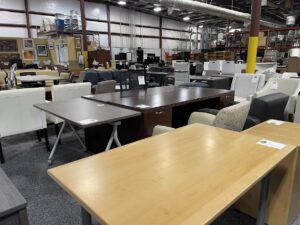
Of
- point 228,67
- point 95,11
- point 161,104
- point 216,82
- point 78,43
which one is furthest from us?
point 95,11

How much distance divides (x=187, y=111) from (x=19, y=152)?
258 centimetres

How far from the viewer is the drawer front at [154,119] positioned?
2.45 m

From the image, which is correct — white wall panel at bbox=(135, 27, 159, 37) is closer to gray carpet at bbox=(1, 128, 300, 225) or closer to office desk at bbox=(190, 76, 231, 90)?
office desk at bbox=(190, 76, 231, 90)

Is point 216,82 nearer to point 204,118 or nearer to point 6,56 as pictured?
point 204,118

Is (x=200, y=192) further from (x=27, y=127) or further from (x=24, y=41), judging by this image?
(x=24, y=41)

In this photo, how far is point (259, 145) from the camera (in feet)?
4.68

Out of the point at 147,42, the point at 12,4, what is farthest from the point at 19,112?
the point at 147,42

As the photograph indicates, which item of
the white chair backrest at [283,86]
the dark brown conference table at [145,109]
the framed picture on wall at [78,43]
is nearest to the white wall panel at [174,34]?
the framed picture on wall at [78,43]

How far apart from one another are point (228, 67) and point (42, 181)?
626cm

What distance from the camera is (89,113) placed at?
2262mm

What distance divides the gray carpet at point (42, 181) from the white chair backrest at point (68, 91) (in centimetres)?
73

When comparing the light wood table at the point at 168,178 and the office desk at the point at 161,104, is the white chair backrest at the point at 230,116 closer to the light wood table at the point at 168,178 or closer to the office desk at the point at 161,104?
the light wood table at the point at 168,178

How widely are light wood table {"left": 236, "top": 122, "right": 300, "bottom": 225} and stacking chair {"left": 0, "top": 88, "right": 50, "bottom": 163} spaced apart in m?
2.56

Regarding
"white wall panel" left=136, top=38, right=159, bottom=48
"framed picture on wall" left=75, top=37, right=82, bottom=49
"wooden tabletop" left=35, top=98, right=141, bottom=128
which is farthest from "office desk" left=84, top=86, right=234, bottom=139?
"white wall panel" left=136, top=38, right=159, bottom=48
